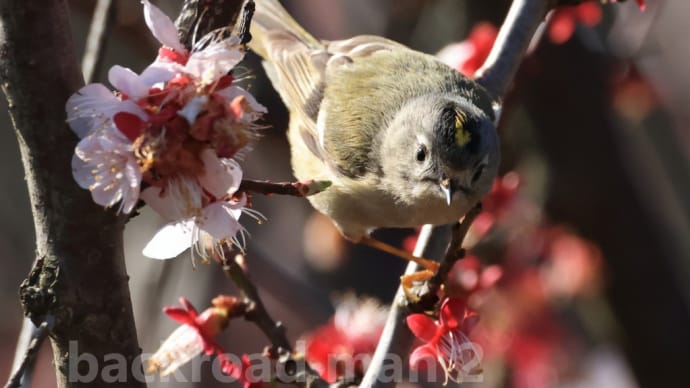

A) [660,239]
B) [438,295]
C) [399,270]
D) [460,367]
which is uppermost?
[438,295]

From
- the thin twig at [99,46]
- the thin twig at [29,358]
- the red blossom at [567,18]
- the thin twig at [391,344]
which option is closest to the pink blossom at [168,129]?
the thin twig at [29,358]

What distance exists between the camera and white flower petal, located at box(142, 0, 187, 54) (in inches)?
68.2

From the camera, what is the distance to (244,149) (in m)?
1.83

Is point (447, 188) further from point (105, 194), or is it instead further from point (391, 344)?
point (105, 194)

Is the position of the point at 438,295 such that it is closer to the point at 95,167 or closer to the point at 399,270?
the point at 95,167

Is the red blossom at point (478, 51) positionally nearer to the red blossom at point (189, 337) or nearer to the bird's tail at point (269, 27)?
the bird's tail at point (269, 27)

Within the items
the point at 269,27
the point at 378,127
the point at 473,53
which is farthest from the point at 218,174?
the point at 269,27

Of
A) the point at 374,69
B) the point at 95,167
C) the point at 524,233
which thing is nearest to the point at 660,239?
the point at 524,233

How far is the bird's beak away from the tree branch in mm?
1453

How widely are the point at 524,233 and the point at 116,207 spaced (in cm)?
267

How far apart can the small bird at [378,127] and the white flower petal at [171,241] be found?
1.28 m

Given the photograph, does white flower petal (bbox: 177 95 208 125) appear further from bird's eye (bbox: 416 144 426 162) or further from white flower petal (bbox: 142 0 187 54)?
bird's eye (bbox: 416 144 426 162)

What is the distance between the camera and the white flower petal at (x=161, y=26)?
5.68 feet

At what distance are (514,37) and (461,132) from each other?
36 centimetres
